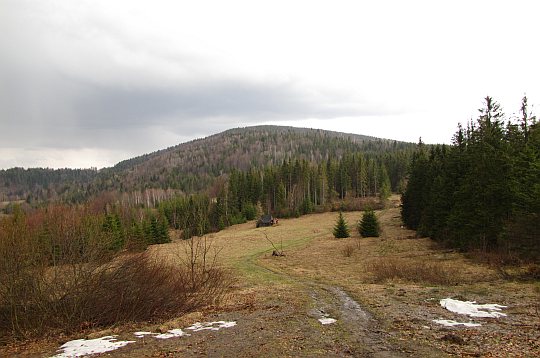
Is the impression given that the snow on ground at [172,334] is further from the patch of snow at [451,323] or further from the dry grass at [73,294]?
the patch of snow at [451,323]

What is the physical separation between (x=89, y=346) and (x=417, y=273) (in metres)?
17.7

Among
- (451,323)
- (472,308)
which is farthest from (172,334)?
(472,308)

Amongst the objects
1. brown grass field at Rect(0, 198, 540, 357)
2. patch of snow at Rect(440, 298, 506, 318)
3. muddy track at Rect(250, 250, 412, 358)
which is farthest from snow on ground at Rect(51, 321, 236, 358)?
patch of snow at Rect(440, 298, 506, 318)

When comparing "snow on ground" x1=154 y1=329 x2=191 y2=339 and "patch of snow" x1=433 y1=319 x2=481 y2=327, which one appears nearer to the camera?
"snow on ground" x1=154 y1=329 x2=191 y2=339

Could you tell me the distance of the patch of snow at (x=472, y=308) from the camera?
13.0 m

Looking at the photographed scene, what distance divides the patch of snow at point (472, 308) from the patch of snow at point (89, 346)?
11.6 m

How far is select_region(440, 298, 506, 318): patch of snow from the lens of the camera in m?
13.0

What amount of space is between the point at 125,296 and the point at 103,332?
1839mm

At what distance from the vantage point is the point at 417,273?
856 inches

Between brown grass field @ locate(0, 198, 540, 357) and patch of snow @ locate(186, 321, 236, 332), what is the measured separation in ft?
1.29

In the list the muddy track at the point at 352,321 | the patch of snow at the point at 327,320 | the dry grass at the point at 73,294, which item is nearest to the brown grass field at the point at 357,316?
the muddy track at the point at 352,321

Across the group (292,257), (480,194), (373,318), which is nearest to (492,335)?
(373,318)

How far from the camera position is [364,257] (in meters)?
32.3

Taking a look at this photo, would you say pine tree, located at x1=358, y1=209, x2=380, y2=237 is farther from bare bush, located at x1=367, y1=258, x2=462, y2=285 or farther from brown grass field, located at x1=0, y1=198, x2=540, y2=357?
bare bush, located at x1=367, y1=258, x2=462, y2=285
